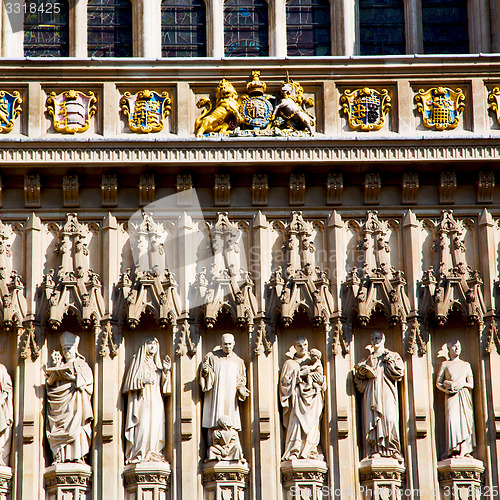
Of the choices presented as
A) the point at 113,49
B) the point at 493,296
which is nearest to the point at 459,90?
the point at 493,296

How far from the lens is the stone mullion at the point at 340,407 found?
21.7m

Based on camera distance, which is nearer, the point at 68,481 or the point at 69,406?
the point at 68,481

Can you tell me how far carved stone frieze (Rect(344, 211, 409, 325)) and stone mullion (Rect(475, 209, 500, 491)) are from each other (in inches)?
46.6

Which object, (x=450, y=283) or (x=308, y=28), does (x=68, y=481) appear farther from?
(x=308, y=28)

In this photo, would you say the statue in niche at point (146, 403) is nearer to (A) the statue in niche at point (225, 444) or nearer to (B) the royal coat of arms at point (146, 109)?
(A) the statue in niche at point (225, 444)

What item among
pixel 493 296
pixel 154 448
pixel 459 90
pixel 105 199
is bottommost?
pixel 154 448

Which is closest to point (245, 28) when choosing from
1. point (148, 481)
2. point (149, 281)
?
point (149, 281)

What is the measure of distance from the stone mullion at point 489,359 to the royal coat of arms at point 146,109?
490 centimetres

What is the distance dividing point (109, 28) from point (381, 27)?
169 inches

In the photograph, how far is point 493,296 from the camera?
22.5 metres

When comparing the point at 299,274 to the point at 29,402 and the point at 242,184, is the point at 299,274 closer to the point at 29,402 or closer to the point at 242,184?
the point at 242,184

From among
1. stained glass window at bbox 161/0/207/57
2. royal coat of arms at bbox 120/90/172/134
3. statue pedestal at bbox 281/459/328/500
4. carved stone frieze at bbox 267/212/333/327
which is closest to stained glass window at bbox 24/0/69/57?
stained glass window at bbox 161/0/207/57

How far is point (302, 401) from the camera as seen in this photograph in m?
21.9

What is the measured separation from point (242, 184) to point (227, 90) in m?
1.40
